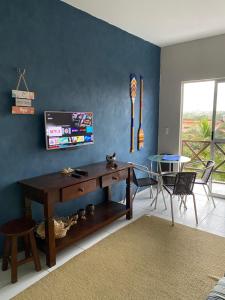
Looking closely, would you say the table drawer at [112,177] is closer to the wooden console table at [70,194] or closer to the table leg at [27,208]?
the wooden console table at [70,194]

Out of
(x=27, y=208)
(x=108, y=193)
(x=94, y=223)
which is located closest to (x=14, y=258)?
(x=27, y=208)

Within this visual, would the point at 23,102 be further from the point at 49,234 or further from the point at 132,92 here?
the point at 132,92

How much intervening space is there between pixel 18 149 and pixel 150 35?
2721 millimetres

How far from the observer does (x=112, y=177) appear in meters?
2.65

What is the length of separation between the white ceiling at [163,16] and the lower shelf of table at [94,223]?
8.06ft

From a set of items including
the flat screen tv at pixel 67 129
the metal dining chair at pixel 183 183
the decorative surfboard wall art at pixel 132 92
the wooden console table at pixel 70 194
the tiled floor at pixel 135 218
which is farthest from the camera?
the decorative surfboard wall art at pixel 132 92

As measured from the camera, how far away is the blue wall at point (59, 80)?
2.10 metres

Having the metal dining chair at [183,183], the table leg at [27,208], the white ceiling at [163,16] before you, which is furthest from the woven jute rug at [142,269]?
the white ceiling at [163,16]

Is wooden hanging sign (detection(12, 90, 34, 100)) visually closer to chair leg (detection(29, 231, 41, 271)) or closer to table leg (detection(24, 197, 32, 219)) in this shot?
table leg (detection(24, 197, 32, 219))

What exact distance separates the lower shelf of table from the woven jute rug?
169 mm

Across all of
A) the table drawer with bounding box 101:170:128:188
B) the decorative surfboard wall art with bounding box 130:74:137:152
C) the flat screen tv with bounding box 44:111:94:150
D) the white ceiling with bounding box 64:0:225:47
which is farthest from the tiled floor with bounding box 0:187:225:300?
the white ceiling with bounding box 64:0:225:47

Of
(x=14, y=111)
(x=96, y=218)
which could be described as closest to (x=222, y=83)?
(x=96, y=218)

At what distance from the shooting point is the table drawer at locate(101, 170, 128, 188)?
2.54 m

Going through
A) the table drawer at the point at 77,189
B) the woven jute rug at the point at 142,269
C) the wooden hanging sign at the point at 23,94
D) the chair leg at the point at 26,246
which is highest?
the wooden hanging sign at the point at 23,94
